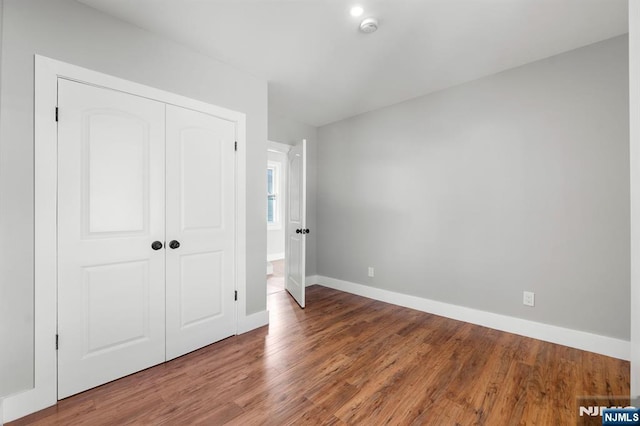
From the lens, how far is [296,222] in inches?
150

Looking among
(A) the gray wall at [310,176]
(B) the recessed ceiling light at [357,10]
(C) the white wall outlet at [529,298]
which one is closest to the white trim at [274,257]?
(A) the gray wall at [310,176]

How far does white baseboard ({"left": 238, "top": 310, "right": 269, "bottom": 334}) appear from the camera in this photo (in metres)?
2.71

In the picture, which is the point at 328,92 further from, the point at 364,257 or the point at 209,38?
the point at 364,257

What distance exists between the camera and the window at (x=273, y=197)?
701 centimetres

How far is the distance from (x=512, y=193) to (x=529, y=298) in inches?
40.1

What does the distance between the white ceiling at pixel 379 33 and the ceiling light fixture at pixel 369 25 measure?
5 cm

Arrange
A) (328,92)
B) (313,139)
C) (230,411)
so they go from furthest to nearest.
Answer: (313,139) → (328,92) → (230,411)

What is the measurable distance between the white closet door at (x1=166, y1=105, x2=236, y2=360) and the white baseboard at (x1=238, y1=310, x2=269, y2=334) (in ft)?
0.28

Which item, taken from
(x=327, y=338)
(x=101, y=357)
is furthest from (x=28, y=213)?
(x=327, y=338)

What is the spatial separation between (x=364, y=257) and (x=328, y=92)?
7.39 feet

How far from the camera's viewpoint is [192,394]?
1812 millimetres

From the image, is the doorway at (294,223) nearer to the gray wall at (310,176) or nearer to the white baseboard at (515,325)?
the gray wall at (310,176)

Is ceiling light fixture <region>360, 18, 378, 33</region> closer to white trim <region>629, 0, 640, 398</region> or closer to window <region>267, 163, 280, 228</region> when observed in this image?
white trim <region>629, 0, 640, 398</region>

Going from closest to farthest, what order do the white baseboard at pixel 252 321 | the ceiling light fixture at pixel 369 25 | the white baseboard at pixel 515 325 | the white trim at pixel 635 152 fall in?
the white trim at pixel 635 152, the ceiling light fixture at pixel 369 25, the white baseboard at pixel 515 325, the white baseboard at pixel 252 321
